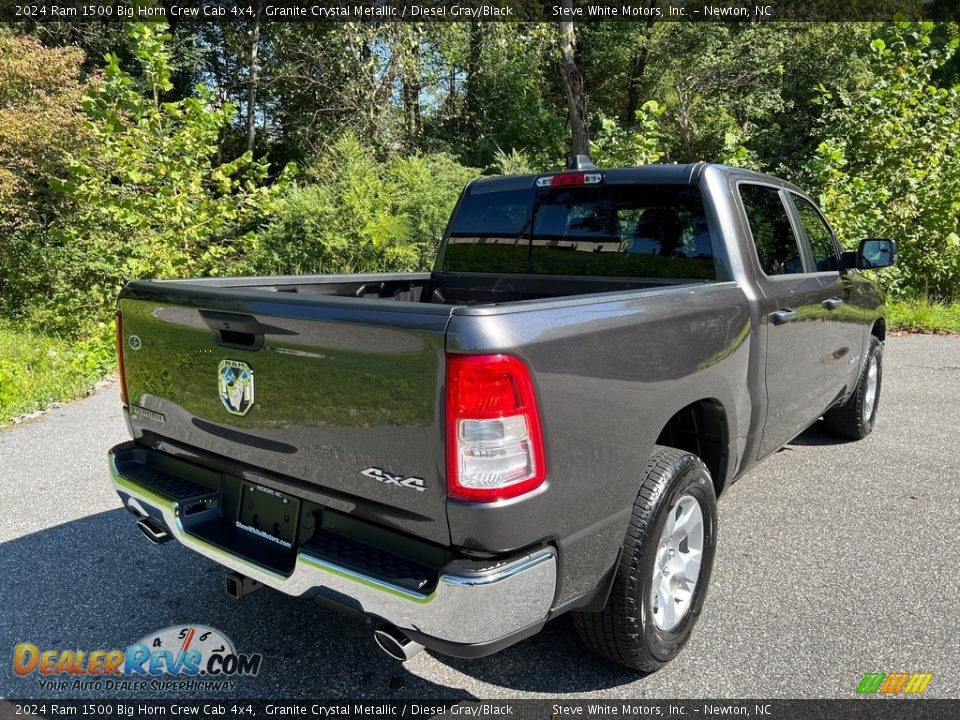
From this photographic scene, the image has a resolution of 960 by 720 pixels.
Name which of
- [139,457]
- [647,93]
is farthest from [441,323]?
[647,93]

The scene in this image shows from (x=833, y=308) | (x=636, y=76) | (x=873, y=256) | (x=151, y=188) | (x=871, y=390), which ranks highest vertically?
(x=636, y=76)

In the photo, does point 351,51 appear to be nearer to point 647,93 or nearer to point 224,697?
point 647,93

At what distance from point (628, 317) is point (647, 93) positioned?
23243 millimetres

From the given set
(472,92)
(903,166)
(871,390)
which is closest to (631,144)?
(903,166)

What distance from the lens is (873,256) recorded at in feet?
13.7

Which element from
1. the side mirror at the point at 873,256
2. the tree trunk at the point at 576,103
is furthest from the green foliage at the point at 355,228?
the tree trunk at the point at 576,103

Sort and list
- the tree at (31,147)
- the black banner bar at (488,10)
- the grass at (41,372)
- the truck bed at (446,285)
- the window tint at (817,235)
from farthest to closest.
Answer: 1. the black banner bar at (488,10)
2. the tree at (31,147)
3. the grass at (41,372)
4. the window tint at (817,235)
5. the truck bed at (446,285)

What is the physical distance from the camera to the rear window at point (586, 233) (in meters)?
3.21

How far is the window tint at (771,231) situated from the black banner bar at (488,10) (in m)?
13.1

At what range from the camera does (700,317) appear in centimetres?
261

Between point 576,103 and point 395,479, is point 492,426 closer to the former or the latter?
point 395,479

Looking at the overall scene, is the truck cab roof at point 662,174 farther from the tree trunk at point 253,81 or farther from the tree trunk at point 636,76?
the tree trunk at point 636,76

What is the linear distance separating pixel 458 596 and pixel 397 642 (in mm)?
303

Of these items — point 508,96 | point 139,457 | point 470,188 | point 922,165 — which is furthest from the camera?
point 508,96
